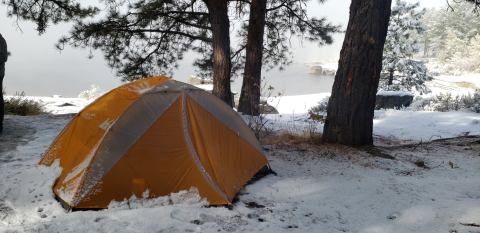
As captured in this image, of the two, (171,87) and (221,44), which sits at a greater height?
(221,44)

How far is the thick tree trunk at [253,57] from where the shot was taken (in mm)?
9852

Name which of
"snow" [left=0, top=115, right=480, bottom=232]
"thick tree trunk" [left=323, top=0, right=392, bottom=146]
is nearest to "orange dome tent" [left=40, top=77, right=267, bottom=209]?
"snow" [left=0, top=115, right=480, bottom=232]

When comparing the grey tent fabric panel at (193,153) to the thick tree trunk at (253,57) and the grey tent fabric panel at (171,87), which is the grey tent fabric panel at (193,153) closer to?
the grey tent fabric panel at (171,87)

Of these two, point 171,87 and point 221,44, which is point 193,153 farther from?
point 221,44

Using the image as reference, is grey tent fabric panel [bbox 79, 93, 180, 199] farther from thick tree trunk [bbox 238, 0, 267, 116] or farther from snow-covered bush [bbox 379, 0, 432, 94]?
snow-covered bush [bbox 379, 0, 432, 94]

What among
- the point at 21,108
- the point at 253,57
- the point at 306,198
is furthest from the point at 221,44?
the point at 21,108

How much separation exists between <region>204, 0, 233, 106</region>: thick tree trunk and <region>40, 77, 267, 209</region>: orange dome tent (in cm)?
414

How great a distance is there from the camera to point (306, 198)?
4410 millimetres

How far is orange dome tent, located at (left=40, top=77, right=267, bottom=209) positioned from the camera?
4.09 m

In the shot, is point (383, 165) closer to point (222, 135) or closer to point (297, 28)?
point (222, 135)

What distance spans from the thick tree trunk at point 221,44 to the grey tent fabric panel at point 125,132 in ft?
14.8

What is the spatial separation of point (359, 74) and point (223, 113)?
240cm

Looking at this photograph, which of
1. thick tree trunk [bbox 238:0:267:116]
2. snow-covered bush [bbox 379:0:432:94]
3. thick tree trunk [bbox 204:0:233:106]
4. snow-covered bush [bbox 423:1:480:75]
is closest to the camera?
thick tree trunk [bbox 204:0:233:106]

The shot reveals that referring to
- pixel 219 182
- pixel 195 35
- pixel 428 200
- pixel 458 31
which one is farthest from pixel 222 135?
pixel 458 31
